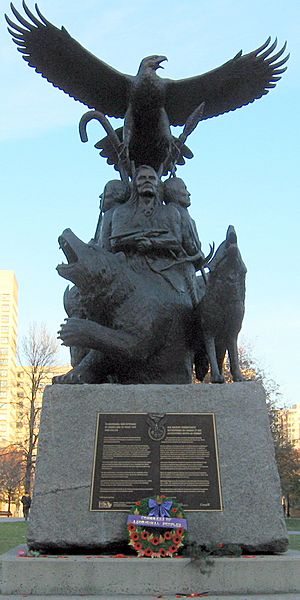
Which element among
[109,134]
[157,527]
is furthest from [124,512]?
[109,134]

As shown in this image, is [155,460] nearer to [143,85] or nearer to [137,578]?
[137,578]

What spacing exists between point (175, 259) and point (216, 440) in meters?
2.01

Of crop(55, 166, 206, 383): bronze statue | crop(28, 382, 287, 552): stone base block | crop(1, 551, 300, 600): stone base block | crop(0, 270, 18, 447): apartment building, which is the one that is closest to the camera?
crop(1, 551, 300, 600): stone base block

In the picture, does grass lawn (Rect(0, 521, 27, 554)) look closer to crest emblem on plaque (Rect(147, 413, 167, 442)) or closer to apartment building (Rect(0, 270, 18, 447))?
crest emblem on plaque (Rect(147, 413, 167, 442))

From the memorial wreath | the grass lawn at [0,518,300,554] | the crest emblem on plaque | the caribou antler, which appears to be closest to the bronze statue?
the crest emblem on plaque

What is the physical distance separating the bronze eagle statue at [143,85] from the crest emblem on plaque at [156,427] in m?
3.45

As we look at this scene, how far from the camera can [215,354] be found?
564 cm

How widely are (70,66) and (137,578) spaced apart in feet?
19.4

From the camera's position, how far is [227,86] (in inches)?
310

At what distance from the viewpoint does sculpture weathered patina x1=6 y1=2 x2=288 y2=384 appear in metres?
5.50

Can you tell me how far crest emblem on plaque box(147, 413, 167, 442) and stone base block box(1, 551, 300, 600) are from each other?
982mm

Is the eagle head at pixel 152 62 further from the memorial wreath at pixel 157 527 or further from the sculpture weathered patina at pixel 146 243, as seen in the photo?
the memorial wreath at pixel 157 527

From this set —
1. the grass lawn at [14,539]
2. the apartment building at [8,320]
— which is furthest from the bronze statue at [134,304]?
the apartment building at [8,320]

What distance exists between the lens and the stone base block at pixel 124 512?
4.45m
